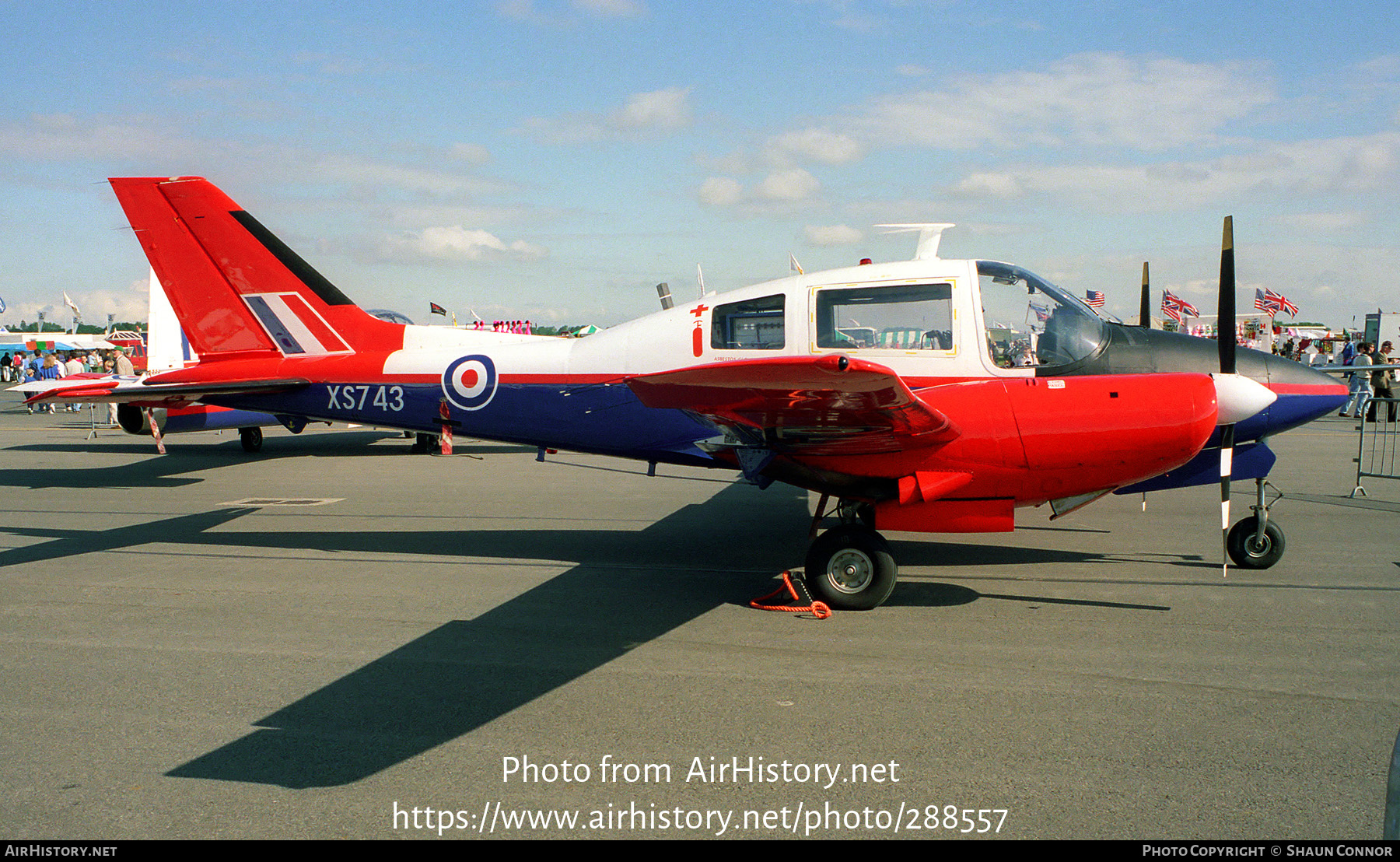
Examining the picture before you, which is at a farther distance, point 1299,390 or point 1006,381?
point 1299,390

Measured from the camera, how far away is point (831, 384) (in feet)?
15.7

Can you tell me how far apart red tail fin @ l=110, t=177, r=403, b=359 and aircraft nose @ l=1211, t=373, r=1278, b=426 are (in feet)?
25.0

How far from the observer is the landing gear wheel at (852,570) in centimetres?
611

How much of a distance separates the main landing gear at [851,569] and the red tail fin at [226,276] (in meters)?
5.42

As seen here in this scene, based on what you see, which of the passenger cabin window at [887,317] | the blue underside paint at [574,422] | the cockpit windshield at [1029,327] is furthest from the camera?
the blue underside paint at [574,422]

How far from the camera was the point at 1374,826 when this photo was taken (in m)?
3.18

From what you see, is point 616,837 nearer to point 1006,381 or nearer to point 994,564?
point 1006,381

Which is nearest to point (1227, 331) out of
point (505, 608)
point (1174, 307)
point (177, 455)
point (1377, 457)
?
point (505, 608)

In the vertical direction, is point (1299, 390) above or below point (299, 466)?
above

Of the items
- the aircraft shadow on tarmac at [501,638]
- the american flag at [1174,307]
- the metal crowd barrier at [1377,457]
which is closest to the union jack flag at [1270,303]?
the american flag at [1174,307]

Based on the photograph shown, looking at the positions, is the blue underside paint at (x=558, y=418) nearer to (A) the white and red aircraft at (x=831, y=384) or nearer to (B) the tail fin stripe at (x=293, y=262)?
(A) the white and red aircraft at (x=831, y=384)
